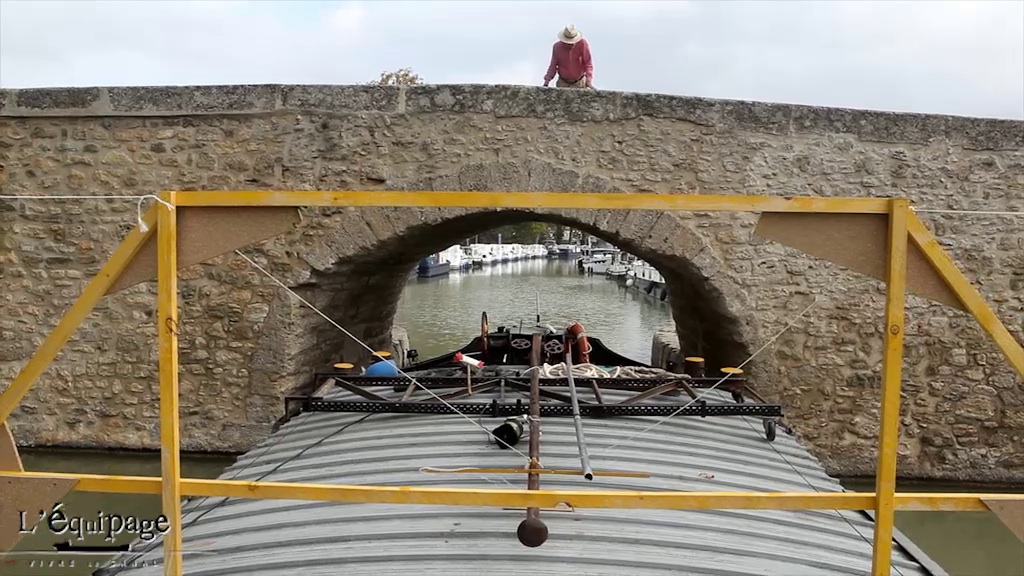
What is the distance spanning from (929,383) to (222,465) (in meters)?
5.66

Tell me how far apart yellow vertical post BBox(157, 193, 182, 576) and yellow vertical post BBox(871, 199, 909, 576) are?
1.80m

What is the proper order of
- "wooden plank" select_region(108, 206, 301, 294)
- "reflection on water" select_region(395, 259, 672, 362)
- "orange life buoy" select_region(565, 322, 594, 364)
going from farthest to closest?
1. "reflection on water" select_region(395, 259, 672, 362)
2. "orange life buoy" select_region(565, 322, 594, 364)
3. "wooden plank" select_region(108, 206, 301, 294)

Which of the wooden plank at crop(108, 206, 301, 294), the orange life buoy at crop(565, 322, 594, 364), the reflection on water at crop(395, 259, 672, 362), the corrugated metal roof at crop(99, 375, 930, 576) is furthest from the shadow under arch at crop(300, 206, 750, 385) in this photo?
the wooden plank at crop(108, 206, 301, 294)

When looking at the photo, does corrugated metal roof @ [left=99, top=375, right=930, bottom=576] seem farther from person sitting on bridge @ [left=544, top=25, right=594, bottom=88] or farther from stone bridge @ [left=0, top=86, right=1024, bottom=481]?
person sitting on bridge @ [left=544, top=25, right=594, bottom=88]

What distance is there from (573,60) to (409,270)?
9.83ft

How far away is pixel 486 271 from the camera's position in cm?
3675

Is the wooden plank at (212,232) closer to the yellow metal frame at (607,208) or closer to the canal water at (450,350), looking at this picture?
the yellow metal frame at (607,208)

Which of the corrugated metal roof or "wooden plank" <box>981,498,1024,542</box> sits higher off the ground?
"wooden plank" <box>981,498,1024,542</box>

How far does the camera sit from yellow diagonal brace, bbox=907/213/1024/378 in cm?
171

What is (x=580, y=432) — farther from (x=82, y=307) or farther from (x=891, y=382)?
(x=82, y=307)

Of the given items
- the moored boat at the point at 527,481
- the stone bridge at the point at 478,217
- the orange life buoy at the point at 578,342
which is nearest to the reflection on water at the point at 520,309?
the orange life buoy at the point at 578,342

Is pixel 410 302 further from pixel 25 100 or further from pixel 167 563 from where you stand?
pixel 167 563

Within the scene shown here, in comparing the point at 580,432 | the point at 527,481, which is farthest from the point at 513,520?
the point at 580,432

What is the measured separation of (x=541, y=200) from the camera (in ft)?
5.72
